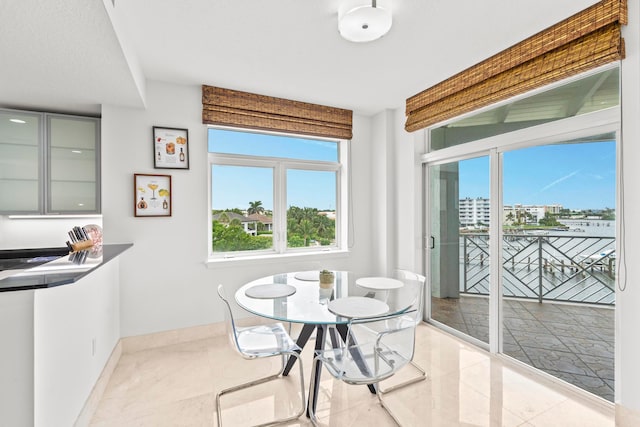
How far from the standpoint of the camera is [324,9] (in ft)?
6.17

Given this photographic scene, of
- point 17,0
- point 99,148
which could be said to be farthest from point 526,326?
point 99,148

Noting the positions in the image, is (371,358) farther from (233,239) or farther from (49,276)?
(233,239)

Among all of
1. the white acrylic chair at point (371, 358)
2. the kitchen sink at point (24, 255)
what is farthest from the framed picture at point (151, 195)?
the white acrylic chair at point (371, 358)

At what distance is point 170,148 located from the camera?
9.53 ft

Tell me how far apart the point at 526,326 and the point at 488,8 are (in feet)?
7.91

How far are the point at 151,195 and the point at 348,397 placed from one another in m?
2.42

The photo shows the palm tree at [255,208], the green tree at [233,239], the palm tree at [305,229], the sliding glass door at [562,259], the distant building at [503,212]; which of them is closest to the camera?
the sliding glass door at [562,259]

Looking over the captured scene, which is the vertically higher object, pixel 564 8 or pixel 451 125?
pixel 564 8

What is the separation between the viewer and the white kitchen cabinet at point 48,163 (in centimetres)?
260

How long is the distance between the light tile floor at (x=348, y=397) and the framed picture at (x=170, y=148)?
5.82 feet

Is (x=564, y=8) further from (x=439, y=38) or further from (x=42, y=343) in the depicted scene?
(x=42, y=343)

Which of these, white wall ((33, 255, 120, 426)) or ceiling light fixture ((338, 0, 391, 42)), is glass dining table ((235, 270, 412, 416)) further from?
ceiling light fixture ((338, 0, 391, 42))

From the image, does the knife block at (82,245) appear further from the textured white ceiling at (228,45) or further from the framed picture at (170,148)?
the textured white ceiling at (228,45)

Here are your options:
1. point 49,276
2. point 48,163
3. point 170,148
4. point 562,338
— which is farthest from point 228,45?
point 562,338
